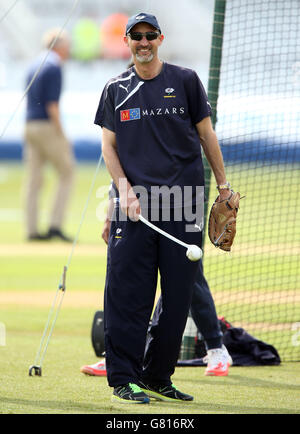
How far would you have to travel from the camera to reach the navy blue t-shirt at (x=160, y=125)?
207 inches

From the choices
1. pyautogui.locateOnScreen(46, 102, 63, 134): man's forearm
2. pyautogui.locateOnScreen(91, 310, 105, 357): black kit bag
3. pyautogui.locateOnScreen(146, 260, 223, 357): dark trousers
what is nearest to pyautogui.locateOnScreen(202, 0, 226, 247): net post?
pyautogui.locateOnScreen(146, 260, 223, 357): dark trousers

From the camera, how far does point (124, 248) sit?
529cm

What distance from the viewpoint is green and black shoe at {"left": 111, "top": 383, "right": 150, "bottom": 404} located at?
5246 mm

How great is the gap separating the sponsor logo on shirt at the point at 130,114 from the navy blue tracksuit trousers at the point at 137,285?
0.59 metres

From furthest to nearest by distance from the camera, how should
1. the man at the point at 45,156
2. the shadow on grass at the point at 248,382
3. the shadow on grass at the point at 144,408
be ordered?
the man at the point at 45,156, the shadow on grass at the point at 248,382, the shadow on grass at the point at 144,408

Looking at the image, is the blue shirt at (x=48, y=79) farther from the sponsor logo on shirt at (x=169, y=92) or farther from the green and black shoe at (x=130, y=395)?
the green and black shoe at (x=130, y=395)

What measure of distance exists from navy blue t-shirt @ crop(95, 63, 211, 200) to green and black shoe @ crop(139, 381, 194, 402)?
1.23 meters

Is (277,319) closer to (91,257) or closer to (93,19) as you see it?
(91,257)

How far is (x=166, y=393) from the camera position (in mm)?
5523

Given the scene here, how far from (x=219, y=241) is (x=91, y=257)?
856cm

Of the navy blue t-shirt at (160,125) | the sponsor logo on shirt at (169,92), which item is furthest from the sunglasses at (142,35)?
the sponsor logo on shirt at (169,92)

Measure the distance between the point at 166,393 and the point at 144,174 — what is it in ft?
4.37

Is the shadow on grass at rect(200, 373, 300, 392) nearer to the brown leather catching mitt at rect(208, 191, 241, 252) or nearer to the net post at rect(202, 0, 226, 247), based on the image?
the brown leather catching mitt at rect(208, 191, 241, 252)

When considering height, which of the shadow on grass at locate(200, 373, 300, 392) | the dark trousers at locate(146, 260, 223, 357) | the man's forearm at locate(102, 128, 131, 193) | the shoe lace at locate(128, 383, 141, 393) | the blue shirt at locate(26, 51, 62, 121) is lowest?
the shadow on grass at locate(200, 373, 300, 392)
